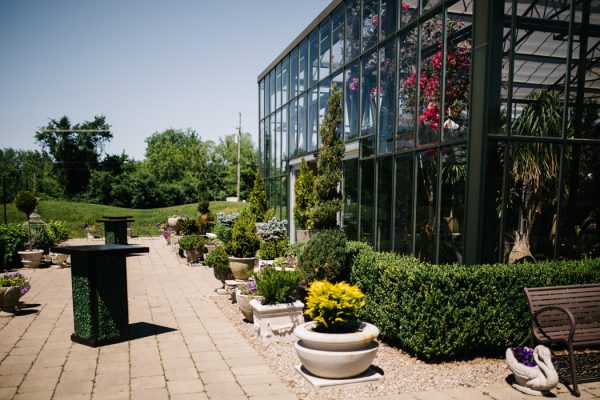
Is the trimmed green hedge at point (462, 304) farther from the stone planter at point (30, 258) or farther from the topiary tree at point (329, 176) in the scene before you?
the stone planter at point (30, 258)

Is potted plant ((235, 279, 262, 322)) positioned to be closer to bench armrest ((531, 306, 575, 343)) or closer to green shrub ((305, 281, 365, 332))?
green shrub ((305, 281, 365, 332))

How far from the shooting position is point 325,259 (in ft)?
22.7

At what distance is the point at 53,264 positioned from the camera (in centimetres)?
1361

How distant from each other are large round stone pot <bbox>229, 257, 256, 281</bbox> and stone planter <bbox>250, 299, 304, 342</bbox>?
2597 mm

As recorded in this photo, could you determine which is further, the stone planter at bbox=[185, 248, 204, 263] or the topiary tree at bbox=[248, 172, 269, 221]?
the topiary tree at bbox=[248, 172, 269, 221]

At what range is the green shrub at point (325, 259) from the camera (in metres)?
6.90

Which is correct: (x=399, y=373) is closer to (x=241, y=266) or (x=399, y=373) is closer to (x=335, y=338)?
(x=335, y=338)

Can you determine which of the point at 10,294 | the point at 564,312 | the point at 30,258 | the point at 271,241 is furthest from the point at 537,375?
the point at 30,258

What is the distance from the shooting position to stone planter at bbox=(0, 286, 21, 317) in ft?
23.4

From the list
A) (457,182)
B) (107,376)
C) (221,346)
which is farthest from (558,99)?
(107,376)

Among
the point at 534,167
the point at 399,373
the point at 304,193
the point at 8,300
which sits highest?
the point at 534,167

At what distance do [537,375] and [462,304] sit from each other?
116 cm

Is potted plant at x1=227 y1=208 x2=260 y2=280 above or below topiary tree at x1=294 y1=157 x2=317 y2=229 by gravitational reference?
below

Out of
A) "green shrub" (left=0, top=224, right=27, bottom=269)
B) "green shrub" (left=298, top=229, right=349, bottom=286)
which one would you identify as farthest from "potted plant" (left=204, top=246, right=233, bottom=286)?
"green shrub" (left=0, top=224, right=27, bottom=269)
